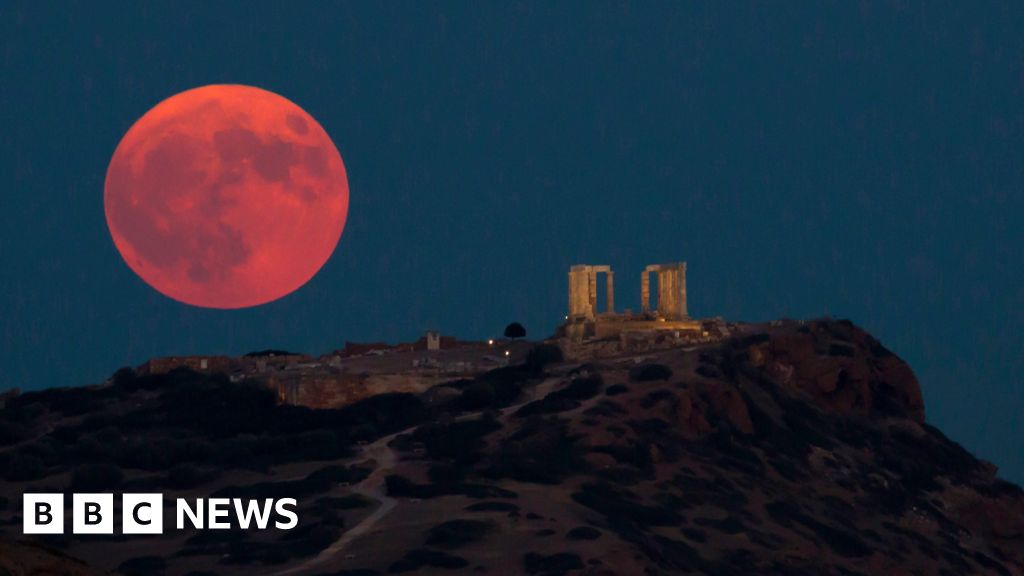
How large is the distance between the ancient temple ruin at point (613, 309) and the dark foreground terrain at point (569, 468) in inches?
283

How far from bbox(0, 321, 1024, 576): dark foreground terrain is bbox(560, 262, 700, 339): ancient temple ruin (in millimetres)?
7194

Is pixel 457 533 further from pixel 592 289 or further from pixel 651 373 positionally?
pixel 592 289

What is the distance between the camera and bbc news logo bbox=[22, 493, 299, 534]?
82.7 metres

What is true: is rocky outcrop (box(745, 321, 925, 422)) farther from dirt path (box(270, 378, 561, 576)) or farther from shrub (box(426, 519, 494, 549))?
shrub (box(426, 519, 494, 549))

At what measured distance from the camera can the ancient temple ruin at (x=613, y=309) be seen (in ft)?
387

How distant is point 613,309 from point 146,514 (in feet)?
144

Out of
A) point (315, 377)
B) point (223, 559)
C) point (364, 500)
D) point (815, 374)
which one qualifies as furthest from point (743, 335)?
point (223, 559)

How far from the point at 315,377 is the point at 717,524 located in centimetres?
2836

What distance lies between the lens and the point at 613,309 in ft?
403

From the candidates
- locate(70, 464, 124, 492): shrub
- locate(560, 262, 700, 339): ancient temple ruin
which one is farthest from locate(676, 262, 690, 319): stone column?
locate(70, 464, 124, 492): shrub

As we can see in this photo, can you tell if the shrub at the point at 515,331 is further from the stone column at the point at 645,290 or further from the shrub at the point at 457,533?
the shrub at the point at 457,533

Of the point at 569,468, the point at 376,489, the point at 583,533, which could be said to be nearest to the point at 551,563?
the point at 583,533

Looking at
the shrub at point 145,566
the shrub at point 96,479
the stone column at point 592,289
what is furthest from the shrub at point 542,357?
the shrub at point 145,566

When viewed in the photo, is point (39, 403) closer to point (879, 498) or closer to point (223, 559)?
point (223, 559)
